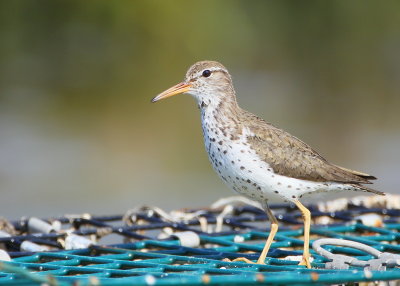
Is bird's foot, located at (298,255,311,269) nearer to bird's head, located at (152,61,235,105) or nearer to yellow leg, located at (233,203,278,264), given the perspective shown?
yellow leg, located at (233,203,278,264)

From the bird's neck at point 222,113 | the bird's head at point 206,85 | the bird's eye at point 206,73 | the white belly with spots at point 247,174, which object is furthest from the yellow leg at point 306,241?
the bird's eye at point 206,73

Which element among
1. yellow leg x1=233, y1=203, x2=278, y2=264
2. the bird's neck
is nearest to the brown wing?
the bird's neck

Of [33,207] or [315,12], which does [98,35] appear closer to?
[315,12]

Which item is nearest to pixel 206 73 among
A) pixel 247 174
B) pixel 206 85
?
pixel 206 85

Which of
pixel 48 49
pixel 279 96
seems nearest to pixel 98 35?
pixel 48 49

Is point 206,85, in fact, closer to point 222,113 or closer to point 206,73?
point 206,73

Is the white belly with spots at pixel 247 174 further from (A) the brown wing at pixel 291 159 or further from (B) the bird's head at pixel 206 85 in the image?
(B) the bird's head at pixel 206 85

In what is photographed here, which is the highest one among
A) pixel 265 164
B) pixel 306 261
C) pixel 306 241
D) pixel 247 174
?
pixel 265 164
